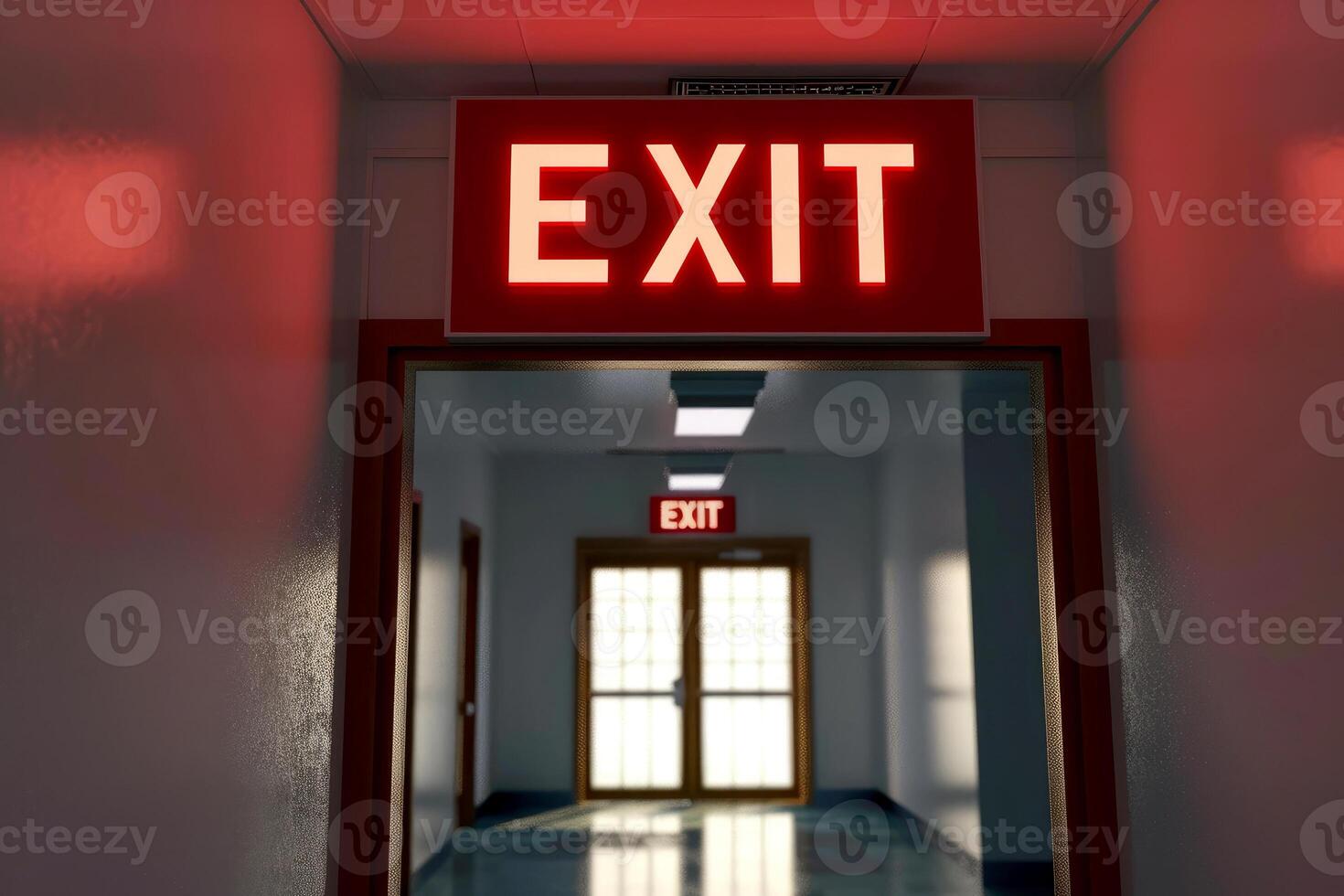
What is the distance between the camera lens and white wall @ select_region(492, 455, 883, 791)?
10.2 m

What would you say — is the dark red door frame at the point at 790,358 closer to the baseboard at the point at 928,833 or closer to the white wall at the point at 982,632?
the white wall at the point at 982,632

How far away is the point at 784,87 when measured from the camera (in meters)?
3.22

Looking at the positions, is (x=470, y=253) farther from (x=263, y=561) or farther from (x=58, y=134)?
(x=58, y=134)

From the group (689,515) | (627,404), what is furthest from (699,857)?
(627,404)

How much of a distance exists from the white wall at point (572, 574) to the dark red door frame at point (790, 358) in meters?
7.14

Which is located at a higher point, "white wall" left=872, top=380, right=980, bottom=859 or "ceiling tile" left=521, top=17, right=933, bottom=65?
"ceiling tile" left=521, top=17, right=933, bottom=65

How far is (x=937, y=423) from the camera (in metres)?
7.93

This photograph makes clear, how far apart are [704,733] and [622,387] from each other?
169 inches

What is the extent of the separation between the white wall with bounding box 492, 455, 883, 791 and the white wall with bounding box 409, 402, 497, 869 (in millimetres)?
1157

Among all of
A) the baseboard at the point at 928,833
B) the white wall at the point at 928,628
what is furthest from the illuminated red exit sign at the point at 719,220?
the baseboard at the point at 928,833

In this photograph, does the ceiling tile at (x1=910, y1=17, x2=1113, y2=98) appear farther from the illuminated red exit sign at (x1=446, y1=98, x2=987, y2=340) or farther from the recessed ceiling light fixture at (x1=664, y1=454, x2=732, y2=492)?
the recessed ceiling light fixture at (x1=664, y1=454, x2=732, y2=492)

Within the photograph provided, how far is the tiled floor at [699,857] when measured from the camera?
6637 mm

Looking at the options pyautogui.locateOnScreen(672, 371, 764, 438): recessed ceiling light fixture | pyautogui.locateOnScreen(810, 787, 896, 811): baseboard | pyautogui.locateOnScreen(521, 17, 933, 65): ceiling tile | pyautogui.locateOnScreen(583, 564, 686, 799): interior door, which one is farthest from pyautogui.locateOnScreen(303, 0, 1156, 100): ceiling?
pyautogui.locateOnScreen(810, 787, 896, 811): baseboard

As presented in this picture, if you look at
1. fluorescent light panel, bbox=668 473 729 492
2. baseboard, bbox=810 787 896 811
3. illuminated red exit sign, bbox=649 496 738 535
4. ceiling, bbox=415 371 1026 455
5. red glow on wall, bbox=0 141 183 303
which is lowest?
baseboard, bbox=810 787 896 811
